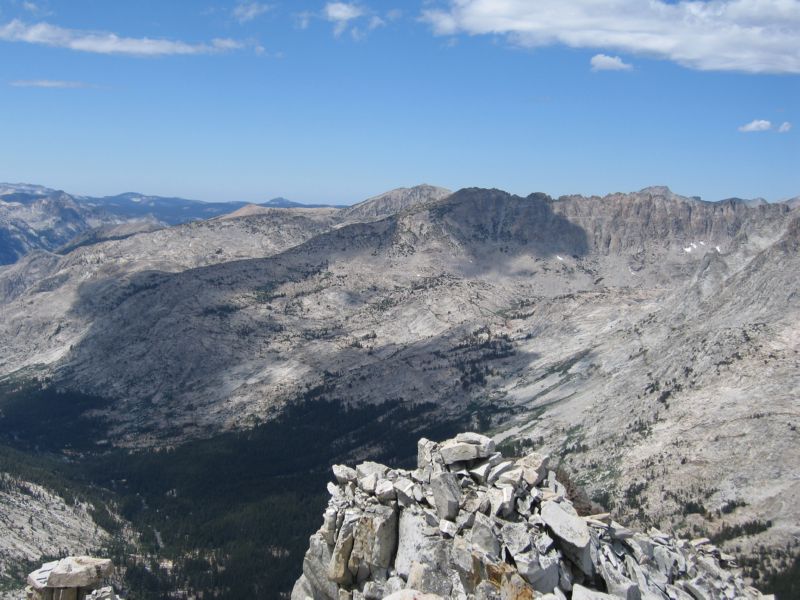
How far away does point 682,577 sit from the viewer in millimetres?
58844

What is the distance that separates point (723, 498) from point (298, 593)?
158m

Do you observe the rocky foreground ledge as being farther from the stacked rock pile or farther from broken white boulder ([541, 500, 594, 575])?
the stacked rock pile

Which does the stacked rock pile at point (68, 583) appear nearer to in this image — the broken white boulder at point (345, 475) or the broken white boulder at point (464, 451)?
the broken white boulder at point (345, 475)

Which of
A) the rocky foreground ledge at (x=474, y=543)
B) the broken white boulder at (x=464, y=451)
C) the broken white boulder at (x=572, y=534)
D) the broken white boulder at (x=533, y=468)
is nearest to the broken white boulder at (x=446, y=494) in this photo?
the rocky foreground ledge at (x=474, y=543)

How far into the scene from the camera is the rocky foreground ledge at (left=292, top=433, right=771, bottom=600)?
43.1 meters

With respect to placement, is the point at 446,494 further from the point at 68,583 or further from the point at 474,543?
the point at 68,583

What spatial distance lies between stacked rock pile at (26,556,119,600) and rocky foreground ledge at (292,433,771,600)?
15.1m

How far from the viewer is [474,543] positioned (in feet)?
148

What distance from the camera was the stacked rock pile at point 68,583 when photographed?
46.8m

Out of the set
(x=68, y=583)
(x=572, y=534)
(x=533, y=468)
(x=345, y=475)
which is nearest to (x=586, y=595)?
(x=572, y=534)

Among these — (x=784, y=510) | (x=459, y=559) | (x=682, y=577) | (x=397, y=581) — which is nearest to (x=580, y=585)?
(x=459, y=559)

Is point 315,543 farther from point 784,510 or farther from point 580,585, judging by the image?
point 784,510

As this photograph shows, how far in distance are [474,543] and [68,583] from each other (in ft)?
85.7

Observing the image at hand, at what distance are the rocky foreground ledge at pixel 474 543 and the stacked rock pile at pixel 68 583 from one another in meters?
15.1
